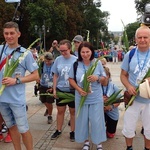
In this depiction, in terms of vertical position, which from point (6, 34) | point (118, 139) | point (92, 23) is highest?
point (92, 23)

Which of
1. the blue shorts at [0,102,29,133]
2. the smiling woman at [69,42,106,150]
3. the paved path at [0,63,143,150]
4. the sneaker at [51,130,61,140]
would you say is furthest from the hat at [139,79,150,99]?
the sneaker at [51,130,61,140]

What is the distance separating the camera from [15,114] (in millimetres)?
3344

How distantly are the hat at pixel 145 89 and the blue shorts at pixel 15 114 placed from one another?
1.47 m

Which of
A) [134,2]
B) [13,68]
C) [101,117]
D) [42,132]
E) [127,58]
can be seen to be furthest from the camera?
[134,2]

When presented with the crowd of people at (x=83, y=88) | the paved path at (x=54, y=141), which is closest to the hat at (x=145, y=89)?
the crowd of people at (x=83, y=88)

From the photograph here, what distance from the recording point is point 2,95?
10.9 ft

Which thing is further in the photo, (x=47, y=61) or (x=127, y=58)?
(x=47, y=61)

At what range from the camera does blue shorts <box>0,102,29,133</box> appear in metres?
3.33

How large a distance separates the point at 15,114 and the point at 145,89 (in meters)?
1.62

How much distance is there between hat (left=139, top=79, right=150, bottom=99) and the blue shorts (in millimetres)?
1473

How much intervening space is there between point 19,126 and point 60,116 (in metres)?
1.29

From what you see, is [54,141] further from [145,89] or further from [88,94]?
[145,89]

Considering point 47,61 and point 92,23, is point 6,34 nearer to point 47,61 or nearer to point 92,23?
point 47,61

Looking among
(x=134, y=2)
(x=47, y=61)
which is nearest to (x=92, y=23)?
(x=134, y=2)
